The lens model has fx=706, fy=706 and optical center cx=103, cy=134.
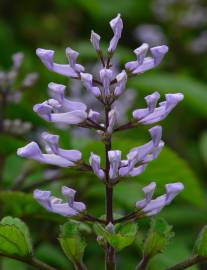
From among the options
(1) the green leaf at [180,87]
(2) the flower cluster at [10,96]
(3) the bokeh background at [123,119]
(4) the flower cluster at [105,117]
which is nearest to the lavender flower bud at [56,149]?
(4) the flower cluster at [105,117]

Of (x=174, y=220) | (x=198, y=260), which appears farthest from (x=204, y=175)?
(x=198, y=260)

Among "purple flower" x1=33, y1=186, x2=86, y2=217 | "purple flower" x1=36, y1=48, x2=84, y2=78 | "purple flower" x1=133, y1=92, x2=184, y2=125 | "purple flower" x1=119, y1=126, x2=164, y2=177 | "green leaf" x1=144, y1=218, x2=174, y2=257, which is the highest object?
"purple flower" x1=36, y1=48, x2=84, y2=78

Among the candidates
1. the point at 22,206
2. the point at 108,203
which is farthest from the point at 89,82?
the point at 22,206

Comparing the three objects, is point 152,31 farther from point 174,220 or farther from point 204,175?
point 174,220

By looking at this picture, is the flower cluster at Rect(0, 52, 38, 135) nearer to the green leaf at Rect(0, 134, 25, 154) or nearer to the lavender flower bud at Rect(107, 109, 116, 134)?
the green leaf at Rect(0, 134, 25, 154)

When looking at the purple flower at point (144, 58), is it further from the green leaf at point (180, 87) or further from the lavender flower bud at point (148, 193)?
the green leaf at point (180, 87)

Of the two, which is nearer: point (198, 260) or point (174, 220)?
point (198, 260)

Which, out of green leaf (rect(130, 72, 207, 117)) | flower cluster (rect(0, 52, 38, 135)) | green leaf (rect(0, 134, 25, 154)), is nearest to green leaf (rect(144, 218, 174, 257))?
green leaf (rect(0, 134, 25, 154))
